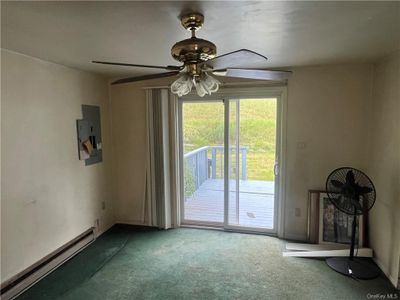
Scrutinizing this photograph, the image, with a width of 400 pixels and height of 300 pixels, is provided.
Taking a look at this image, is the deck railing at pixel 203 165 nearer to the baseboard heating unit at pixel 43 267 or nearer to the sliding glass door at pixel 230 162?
the sliding glass door at pixel 230 162

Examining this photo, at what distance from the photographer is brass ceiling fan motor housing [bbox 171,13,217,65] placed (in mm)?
1426

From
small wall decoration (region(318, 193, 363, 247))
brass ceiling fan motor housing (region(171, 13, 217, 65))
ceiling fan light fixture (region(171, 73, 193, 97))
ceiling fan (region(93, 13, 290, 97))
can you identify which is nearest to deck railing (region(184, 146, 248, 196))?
small wall decoration (region(318, 193, 363, 247))

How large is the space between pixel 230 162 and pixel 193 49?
2385 mm

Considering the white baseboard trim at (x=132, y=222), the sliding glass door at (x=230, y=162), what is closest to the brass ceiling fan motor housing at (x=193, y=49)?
the sliding glass door at (x=230, y=162)

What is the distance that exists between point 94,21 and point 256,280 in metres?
2.59

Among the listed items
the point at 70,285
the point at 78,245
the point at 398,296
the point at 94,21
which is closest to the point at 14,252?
the point at 70,285

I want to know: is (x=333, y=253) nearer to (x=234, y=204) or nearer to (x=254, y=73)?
(x=234, y=204)

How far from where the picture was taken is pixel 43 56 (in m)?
2.54

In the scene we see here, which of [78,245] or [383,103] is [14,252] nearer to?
[78,245]

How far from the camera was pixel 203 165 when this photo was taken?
3.85 metres

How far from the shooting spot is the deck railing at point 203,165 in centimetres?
368

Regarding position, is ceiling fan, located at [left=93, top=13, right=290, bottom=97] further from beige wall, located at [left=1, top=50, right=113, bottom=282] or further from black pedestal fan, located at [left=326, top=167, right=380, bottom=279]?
black pedestal fan, located at [left=326, top=167, right=380, bottom=279]

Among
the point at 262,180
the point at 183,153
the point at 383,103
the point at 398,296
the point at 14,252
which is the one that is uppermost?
the point at 383,103

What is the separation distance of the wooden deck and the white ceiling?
1.82 m
